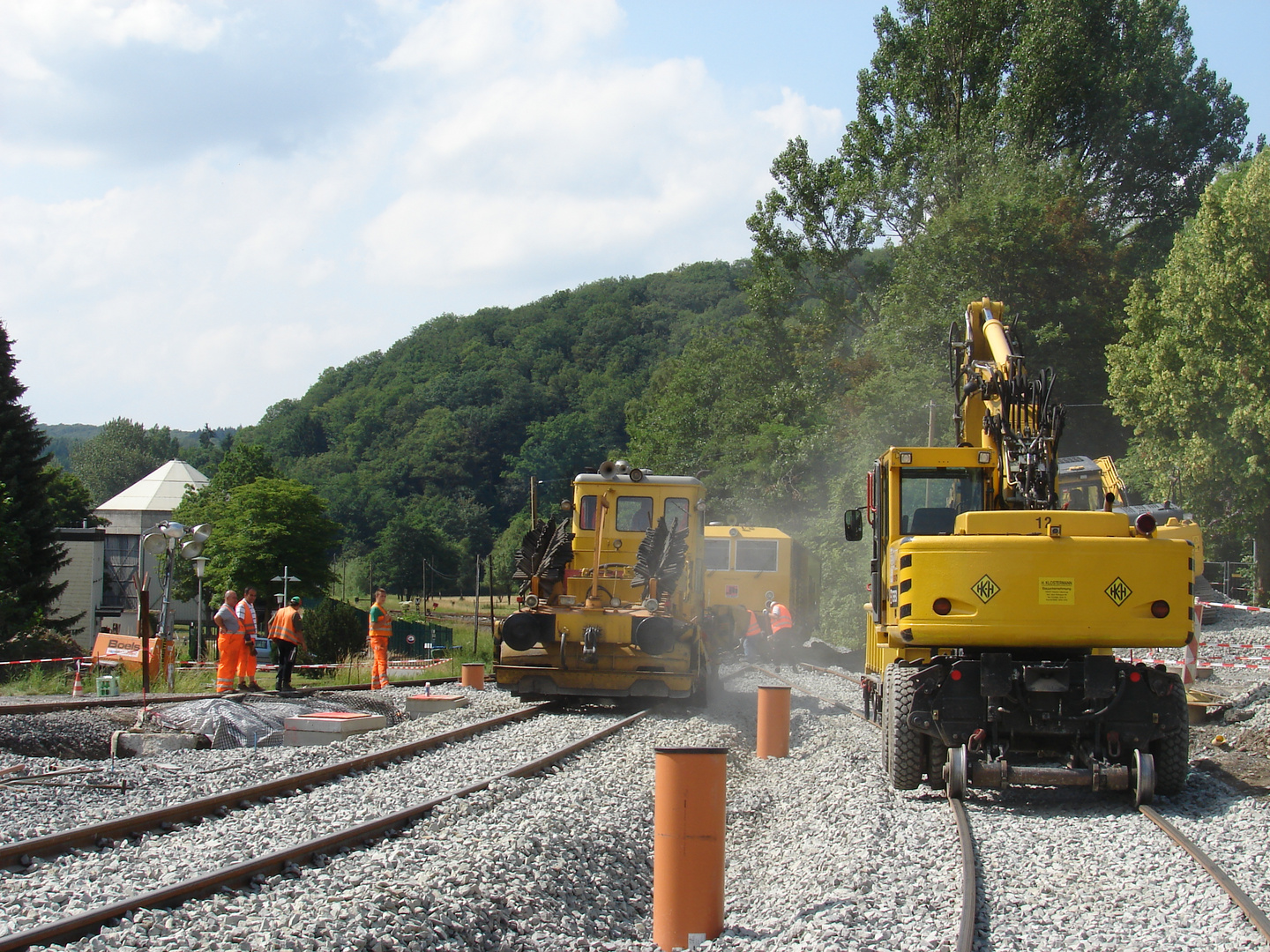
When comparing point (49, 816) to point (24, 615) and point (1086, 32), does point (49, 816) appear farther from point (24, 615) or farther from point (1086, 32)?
point (1086, 32)

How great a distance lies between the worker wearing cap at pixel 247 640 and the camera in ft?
54.6

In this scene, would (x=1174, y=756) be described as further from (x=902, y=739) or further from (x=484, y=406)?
(x=484, y=406)

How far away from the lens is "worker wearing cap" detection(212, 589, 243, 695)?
1589cm

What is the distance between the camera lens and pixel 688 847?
208 inches

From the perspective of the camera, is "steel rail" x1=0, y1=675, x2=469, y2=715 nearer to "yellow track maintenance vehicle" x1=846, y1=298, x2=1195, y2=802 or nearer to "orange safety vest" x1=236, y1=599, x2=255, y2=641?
"orange safety vest" x1=236, y1=599, x2=255, y2=641

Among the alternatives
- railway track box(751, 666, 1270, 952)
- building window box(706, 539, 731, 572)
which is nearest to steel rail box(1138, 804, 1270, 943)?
railway track box(751, 666, 1270, 952)

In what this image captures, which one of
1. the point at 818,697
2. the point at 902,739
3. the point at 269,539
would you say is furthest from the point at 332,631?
the point at 902,739

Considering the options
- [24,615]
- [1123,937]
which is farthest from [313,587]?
[1123,937]

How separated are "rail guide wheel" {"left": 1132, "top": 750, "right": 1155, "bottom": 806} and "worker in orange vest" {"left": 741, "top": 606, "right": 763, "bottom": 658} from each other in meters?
14.8

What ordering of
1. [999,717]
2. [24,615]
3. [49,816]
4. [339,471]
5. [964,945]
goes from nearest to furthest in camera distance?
[964,945] < [49,816] < [999,717] < [24,615] < [339,471]

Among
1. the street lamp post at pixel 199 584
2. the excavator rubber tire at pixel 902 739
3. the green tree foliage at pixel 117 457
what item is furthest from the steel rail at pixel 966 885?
the green tree foliage at pixel 117 457

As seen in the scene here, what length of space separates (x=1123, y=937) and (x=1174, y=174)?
39938 mm

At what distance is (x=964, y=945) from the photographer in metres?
4.82

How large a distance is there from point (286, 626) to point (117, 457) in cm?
13081
